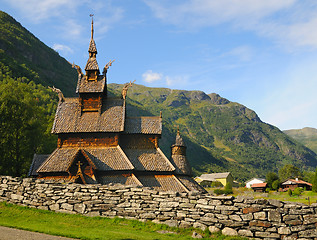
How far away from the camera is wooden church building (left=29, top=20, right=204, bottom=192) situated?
29.8 meters

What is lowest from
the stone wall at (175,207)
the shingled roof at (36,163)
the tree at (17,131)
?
the stone wall at (175,207)

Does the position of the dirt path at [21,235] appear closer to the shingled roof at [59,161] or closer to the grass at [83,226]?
the grass at [83,226]

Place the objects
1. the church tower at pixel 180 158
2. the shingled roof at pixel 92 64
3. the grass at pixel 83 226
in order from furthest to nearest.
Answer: the shingled roof at pixel 92 64
the church tower at pixel 180 158
the grass at pixel 83 226

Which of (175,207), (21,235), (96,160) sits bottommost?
(21,235)

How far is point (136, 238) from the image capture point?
42.3ft

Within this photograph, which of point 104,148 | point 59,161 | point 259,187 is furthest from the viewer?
point 259,187

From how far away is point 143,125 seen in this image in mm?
36875

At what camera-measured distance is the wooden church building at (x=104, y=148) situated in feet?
97.8

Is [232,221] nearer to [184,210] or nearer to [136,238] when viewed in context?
[184,210]

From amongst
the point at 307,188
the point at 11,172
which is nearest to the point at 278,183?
the point at 307,188

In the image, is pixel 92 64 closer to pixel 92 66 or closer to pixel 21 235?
pixel 92 66

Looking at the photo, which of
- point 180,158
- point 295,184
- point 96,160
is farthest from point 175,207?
point 295,184

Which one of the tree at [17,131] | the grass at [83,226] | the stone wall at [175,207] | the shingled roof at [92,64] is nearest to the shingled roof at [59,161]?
the tree at [17,131]

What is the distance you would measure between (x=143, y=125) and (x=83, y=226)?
889 inches
